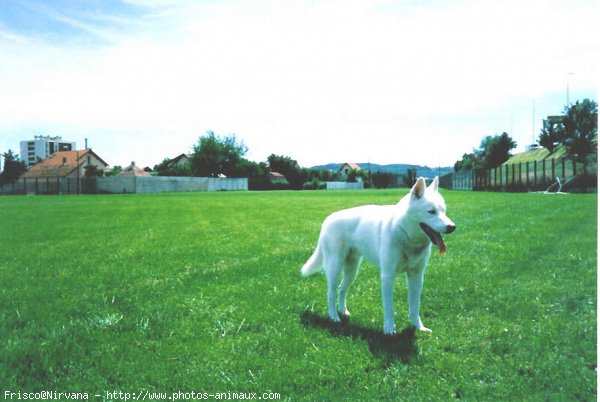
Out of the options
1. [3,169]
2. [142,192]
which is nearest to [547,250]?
[3,169]

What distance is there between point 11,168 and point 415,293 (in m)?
5.44

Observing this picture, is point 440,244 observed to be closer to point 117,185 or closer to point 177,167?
point 177,167

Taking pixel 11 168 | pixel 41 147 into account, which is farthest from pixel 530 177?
pixel 11 168

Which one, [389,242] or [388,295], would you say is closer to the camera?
[389,242]

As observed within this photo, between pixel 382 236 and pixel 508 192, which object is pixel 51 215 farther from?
pixel 508 192

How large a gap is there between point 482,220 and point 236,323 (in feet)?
34.3

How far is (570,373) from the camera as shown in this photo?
339cm

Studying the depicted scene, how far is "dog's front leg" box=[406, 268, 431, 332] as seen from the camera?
4362 millimetres

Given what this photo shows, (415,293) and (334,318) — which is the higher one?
(415,293)

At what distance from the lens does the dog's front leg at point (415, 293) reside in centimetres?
436

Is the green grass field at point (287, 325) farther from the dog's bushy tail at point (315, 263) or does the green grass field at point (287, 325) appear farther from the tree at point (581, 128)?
the tree at point (581, 128)

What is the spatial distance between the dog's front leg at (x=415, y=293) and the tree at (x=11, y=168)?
502 centimetres

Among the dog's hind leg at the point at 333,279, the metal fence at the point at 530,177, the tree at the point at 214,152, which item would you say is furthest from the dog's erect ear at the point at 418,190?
the metal fence at the point at 530,177

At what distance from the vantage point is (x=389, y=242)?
4156 millimetres
